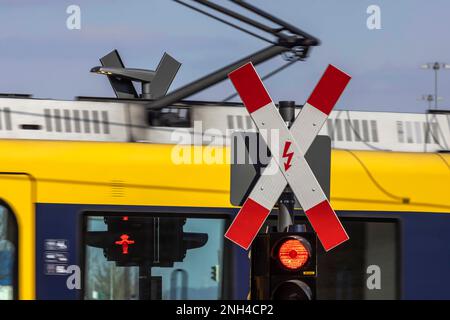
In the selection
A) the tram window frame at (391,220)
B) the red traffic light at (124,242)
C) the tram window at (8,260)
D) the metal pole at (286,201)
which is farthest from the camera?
the tram window frame at (391,220)

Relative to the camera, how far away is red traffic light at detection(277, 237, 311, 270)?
677cm

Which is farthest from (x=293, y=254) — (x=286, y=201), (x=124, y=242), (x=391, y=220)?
(x=391, y=220)

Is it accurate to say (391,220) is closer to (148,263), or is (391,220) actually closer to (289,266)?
(148,263)

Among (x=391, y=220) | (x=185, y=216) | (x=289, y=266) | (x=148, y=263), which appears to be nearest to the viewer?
(x=289, y=266)

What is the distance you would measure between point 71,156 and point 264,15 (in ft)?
7.86

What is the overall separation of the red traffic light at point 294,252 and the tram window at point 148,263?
1.87 m

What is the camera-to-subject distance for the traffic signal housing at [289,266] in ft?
22.1

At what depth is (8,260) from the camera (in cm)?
841

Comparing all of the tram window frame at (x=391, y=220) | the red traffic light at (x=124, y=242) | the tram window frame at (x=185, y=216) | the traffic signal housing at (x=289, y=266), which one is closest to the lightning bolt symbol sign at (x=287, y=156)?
the traffic signal housing at (x=289, y=266)

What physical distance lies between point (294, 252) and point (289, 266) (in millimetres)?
97

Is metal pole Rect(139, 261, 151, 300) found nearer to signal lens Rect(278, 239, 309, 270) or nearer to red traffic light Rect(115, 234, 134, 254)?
red traffic light Rect(115, 234, 134, 254)

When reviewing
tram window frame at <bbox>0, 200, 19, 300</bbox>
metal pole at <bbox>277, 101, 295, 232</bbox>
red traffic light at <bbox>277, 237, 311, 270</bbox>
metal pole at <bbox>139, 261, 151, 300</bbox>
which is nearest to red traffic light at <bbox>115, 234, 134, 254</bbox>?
metal pole at <bbox>139, 261, 151, 300</bbox>

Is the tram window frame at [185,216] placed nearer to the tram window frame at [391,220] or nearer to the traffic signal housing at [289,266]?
the tram window frame at [391,220]
